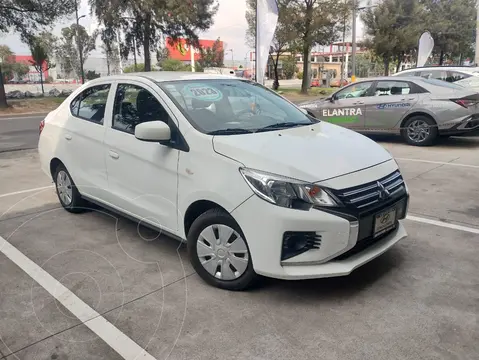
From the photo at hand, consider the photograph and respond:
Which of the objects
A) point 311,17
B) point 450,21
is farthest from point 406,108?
point 450,21

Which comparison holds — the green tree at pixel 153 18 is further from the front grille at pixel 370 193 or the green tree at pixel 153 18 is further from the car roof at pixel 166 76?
the front grille at pixel 370 193

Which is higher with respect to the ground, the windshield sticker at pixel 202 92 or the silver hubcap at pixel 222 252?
the windshield sticker at pixel 202 92

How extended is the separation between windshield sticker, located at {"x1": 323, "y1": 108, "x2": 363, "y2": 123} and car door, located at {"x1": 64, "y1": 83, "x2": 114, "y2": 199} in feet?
21.9

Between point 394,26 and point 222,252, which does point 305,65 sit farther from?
point 222,252

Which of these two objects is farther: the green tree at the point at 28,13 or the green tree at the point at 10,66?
the green tree at the point at 10,66

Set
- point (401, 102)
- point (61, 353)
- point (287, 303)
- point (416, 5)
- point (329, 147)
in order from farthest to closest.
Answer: point (416, 5) → point (401, 102) → point (329, 147) → point (287, 303) → point (61, 353)

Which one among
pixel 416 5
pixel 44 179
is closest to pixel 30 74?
pixel 416 5

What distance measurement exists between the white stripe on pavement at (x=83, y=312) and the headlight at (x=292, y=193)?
4.12ft

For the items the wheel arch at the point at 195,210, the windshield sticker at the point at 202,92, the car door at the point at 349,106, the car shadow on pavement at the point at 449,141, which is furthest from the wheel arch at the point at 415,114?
the wheel arch at the point at 195,210

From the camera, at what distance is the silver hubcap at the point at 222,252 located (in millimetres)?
3197

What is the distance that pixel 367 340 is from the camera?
2.74 meters

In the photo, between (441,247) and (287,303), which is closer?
(287,303)

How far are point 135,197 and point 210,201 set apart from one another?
1.04m

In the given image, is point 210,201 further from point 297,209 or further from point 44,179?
point 44,179
